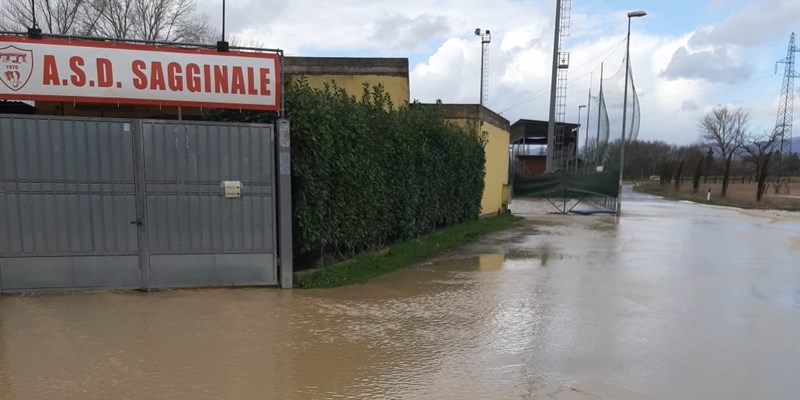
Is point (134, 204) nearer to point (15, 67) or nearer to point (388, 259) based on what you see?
point (15, 67)

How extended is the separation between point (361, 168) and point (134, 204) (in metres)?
3.41

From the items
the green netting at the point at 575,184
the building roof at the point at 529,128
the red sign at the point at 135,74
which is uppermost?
the building roof at the point at 529,128

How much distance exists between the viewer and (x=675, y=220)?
20.1m

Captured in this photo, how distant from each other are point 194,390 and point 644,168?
99.5 metres

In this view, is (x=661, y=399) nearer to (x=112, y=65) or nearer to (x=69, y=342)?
(x=69, y=342)

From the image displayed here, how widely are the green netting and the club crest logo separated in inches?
861

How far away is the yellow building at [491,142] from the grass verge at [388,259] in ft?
11.6

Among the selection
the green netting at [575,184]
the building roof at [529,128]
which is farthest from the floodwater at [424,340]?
the building roof at [529,128]

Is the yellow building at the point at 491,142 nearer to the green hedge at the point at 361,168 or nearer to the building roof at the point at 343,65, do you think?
the building roof at the point at 343,65

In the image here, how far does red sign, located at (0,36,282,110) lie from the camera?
19.6 feet

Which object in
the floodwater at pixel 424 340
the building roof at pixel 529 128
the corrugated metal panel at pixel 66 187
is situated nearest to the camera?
the floodwater at pixel 424 340

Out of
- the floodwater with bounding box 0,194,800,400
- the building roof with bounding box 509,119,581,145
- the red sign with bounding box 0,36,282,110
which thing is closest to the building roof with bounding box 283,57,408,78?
the floodwater with bounding box 0,194,800,400

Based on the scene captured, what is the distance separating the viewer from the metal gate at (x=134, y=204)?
6.25m

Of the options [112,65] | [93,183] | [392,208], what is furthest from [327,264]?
[112,65]
